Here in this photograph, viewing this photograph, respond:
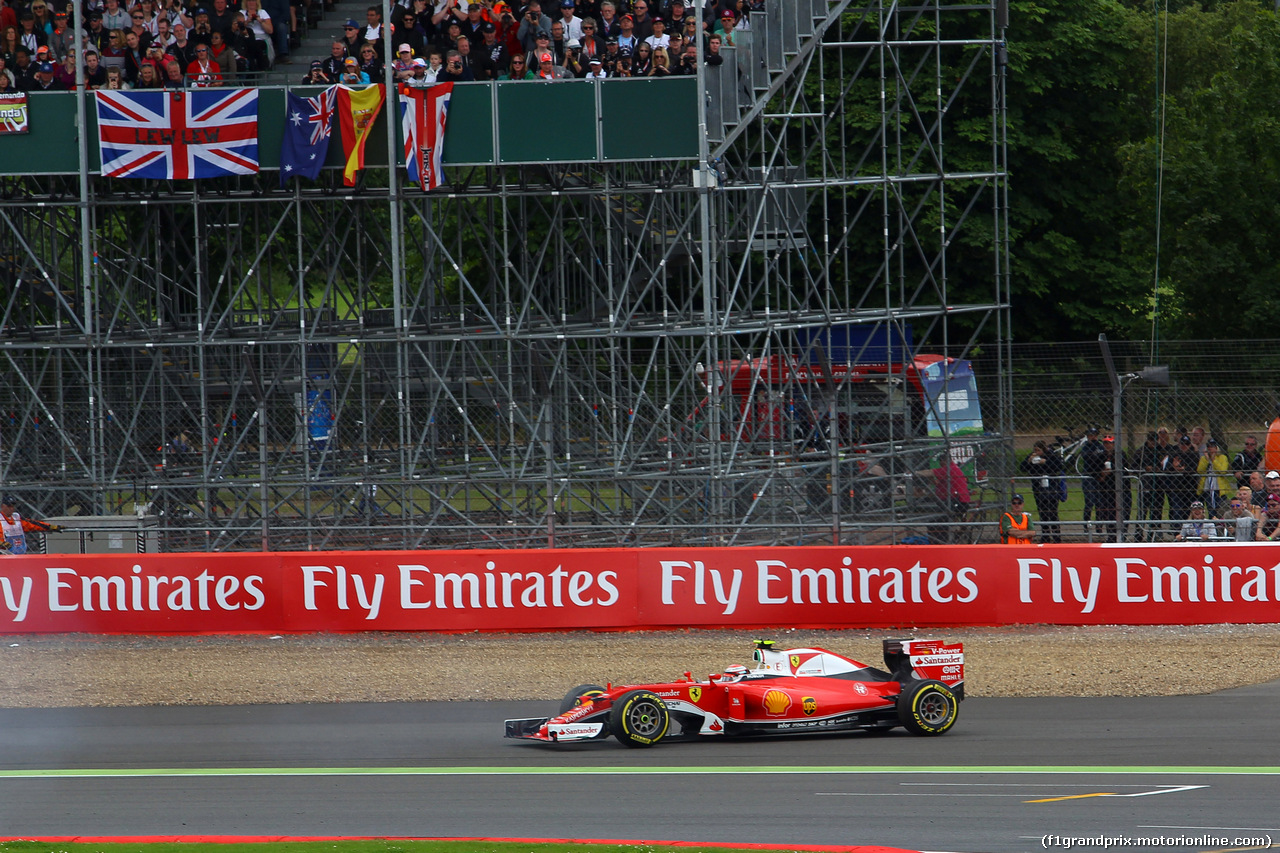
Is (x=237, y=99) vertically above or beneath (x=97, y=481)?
above

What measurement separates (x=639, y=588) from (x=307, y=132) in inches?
327

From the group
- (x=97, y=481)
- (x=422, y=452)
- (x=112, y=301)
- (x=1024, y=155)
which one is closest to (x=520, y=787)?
(x=422, y=452)

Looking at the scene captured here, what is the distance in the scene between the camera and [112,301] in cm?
2695

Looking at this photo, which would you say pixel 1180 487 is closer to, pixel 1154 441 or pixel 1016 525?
pixel 1154 441

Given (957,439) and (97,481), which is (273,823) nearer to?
(97,481)

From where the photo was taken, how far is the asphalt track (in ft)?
33.3

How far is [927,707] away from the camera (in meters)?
12.9

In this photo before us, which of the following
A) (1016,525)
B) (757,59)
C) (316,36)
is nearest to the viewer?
(1016,525)

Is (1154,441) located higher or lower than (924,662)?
higher

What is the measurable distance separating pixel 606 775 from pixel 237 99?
1350 cm

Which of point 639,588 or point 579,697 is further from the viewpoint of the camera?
point 639,588

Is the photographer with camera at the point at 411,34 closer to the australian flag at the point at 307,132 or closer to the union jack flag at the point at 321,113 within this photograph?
the union jack flag at the point at 321,113

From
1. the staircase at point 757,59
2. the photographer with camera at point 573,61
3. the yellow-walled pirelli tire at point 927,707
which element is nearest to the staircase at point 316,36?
the photographer with camera at point 573,61

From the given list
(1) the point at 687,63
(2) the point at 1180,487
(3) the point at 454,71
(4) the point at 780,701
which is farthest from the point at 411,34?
(4) the point at 780,701
